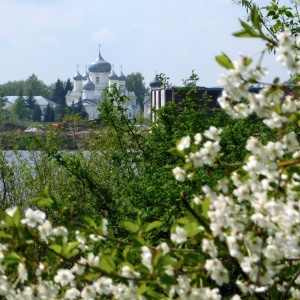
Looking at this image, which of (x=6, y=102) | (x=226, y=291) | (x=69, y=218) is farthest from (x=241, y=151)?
(x=6, y=102)

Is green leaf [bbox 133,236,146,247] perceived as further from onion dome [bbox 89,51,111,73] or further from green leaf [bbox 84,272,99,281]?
onion dome [bbox 89,51,111,73]

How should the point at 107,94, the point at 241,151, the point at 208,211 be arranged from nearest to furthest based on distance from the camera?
the point at 208,211, the point at 241,151, the point at 107,94

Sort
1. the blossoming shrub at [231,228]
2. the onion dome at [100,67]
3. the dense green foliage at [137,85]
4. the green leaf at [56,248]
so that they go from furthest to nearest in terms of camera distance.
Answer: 1. the onion dome at [100,67]
2. the dense green foliage at [137,85]
3. the green leaf at [56,248]
4. the blossoming shrub at [231,228]

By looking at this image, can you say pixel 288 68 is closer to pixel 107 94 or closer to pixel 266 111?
pixel 266 111

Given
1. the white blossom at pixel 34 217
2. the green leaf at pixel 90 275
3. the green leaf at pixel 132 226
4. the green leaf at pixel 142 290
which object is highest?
the white blossom at pixel 34 217

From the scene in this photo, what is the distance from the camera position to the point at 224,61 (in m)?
2.15

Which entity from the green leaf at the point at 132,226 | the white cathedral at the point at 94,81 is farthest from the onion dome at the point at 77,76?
the green leaf at the point at 132,226

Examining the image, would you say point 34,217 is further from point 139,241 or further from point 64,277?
point 139,241

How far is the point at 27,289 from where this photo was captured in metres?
2.20

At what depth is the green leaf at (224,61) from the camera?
2150 millimetres

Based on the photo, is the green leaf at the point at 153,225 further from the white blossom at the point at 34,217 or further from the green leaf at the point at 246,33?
Answer: the green leaf at the point at 246,33

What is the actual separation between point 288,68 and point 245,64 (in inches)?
5.5

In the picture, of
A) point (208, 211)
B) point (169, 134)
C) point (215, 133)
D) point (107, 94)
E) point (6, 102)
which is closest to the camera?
point (208, 211)

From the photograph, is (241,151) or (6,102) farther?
(6,102)
